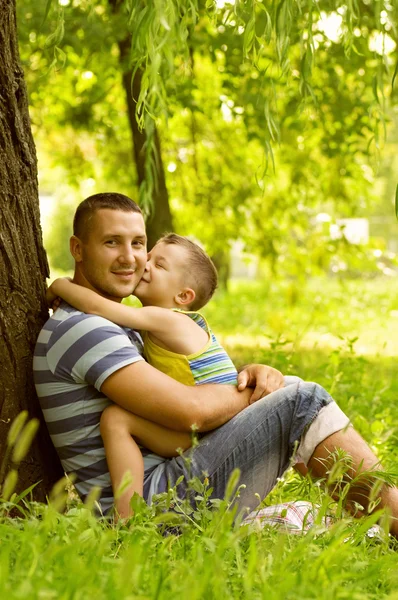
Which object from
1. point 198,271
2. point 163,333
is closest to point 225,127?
point 198,271

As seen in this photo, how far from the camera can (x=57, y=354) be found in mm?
2777

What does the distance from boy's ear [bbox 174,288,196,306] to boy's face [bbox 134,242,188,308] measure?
0.01 m

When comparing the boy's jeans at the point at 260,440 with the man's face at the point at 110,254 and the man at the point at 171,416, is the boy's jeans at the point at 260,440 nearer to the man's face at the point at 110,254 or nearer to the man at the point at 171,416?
the man at the point at 171,416

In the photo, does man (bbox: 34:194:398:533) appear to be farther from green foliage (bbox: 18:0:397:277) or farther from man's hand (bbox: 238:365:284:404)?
green foliage (bbox: 18:0:397:277)

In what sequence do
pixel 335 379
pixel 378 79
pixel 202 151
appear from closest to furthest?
pixel 378 79
pixel 335 379
pixel 202 151

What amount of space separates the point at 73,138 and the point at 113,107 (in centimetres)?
137

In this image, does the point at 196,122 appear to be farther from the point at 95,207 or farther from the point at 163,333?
the point at 163,333

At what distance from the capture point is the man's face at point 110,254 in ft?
9.80

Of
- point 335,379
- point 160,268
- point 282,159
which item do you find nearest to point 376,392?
point 335,379

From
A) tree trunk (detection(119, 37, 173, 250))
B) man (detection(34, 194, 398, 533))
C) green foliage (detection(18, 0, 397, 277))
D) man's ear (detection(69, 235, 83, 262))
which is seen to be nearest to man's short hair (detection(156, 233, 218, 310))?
man's ear (detection(69, 235, 83, 262))

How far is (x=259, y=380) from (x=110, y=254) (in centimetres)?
67

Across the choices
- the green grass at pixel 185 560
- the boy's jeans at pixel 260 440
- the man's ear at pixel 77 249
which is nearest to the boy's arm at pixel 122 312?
the man's ear at pixel 77 249

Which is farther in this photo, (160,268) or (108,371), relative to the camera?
(160,268)

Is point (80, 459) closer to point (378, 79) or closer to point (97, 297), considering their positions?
point (97, 297)
